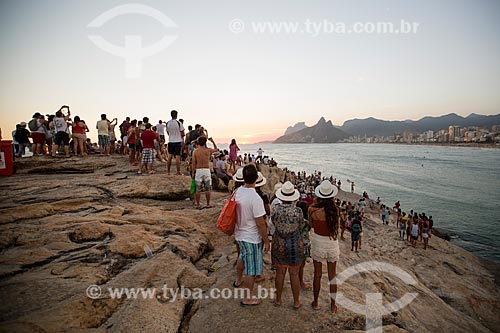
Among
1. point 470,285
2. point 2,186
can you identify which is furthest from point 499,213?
point 2,186

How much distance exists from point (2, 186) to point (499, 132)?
226240 millimetres

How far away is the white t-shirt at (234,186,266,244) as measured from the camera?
3.62m

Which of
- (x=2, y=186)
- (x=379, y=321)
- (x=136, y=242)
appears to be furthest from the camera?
(x=2, y=186)

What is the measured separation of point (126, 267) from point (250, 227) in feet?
7.58

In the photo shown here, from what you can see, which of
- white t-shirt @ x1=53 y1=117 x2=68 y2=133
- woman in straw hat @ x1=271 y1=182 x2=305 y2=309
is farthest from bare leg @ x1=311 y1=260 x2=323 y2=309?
white t-shirt @ x1=53 y1=117 x2=68 y2=133

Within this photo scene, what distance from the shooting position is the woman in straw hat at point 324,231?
148 inches

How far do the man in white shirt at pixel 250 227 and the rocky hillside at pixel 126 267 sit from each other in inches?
21.5

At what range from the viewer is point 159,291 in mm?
3803

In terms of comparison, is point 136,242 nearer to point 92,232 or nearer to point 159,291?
point 92,232

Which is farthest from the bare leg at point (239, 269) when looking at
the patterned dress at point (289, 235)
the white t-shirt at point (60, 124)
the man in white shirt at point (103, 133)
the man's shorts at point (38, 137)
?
the man's shorts at point (38, 137)

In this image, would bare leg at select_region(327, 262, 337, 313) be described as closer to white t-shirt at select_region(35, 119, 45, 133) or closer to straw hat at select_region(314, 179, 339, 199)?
straw hat at select_region(314, 179, 339, 199)

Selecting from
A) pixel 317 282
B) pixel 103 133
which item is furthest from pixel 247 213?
pixel 103 133

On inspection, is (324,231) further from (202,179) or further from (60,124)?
(60,124)

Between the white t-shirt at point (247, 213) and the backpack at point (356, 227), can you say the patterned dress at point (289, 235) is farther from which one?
the backpack at point (356, 227)
